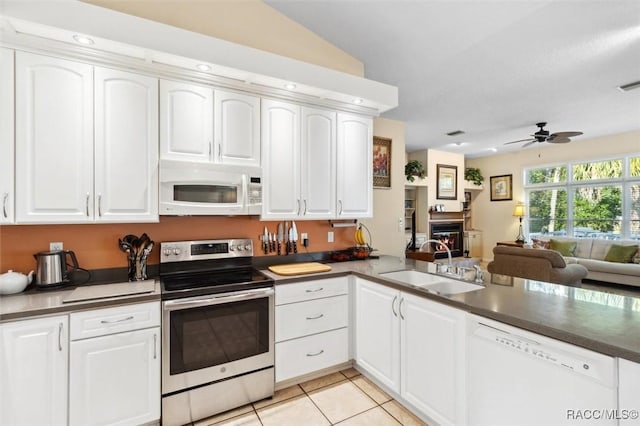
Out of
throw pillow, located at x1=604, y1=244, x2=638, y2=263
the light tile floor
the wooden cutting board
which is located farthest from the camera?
throw pillow, located at x1=604, y1=244, x2=638, y2=263

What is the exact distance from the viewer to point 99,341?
1.75 metres

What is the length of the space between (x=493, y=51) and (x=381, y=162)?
1.64m

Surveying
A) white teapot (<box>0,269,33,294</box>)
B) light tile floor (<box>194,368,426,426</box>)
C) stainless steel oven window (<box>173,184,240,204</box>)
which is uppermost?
stainless steel oven window (<box>173,184,240,204</box>)

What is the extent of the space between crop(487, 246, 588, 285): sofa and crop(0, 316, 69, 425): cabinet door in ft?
16.6

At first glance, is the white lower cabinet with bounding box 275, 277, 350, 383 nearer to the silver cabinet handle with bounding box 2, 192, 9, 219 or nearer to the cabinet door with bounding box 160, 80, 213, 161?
the cabinet door with bounding box 160, 80, 213, 161

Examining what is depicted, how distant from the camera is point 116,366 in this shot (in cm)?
178

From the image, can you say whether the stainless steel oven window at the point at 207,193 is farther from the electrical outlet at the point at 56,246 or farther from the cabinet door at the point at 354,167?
the cabinet door at the point at 354,167

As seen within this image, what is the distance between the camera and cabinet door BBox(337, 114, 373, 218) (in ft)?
9.71

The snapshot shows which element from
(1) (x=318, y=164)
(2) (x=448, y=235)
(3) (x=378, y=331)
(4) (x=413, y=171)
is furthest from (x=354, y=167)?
(2) (x=448, y=235)

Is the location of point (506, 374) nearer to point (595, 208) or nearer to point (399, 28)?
point (399, 28)

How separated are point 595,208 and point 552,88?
4104mm

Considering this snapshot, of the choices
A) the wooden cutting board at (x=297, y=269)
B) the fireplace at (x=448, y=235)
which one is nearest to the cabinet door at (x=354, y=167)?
the wooden cutting board at (x=297, y=269)

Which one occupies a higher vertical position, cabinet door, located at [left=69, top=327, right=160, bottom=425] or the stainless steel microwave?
the stainless steel microwave

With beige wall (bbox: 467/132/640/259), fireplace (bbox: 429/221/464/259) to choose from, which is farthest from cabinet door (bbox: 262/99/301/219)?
beige wall (bbox: 467/132/640/259)
